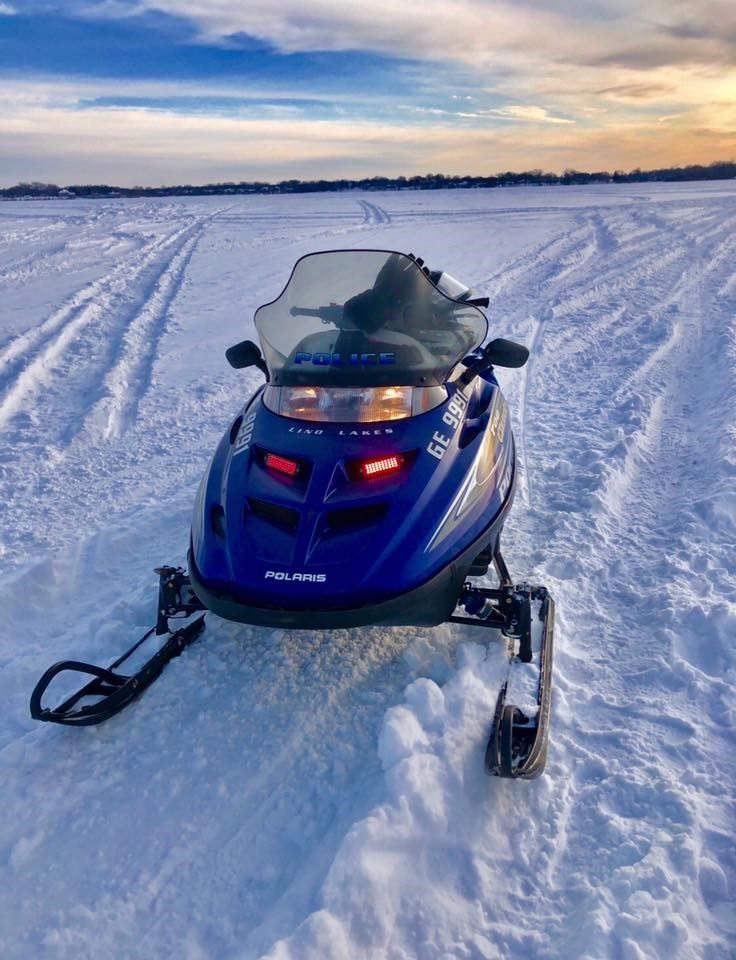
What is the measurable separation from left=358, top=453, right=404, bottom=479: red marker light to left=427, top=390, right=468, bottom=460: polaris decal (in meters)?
0.16

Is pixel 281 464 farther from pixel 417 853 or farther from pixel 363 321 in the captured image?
pixel 417 853

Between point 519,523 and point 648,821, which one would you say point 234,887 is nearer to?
point 648,821

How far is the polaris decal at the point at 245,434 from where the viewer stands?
3355mm

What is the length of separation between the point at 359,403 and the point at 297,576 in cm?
95

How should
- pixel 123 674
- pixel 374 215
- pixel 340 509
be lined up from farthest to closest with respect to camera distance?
pixel 374 215 → pixel 123 674 → pixel 340 509

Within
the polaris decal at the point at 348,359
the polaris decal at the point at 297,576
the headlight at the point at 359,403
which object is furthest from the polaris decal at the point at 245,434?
the polaris decal at the point at 297,576

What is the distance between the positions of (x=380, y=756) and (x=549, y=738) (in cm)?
66

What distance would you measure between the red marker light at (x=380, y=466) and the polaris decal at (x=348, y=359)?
1.86 ft

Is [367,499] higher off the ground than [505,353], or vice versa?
[505,353]

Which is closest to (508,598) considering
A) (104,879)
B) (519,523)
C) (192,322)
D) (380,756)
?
(380,756)

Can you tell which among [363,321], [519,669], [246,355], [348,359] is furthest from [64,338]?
[519,669]

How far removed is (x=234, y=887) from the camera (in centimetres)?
227

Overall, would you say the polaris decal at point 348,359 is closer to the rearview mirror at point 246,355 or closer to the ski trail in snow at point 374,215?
the rearview mirror at point 246,355

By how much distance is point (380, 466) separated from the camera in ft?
10.0
